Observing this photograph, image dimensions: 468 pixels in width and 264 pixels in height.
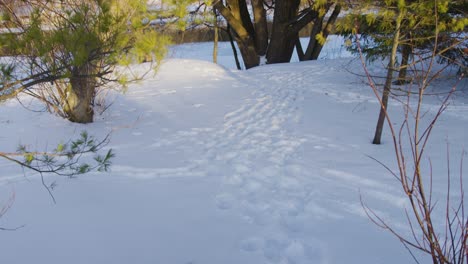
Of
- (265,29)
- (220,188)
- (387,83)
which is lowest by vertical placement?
(220,188)

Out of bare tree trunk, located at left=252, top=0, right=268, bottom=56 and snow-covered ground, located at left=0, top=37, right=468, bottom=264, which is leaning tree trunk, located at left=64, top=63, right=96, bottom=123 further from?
bare tree trunk, located at left=252, top=0, right=268, bottom=56

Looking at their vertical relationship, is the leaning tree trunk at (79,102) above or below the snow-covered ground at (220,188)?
above

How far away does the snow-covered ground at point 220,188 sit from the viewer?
2340 mm

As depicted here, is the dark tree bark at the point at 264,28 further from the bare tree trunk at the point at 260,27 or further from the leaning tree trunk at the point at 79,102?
the leaning tree trunk at the point at 79,102

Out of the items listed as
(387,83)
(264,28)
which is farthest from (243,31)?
(387,83)

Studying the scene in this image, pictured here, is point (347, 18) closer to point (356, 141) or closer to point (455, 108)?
point (356, 141)

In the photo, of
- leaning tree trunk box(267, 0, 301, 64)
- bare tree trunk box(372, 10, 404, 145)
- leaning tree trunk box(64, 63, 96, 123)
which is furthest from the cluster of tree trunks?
bare tree trunk box(372, 10, 404, 145)

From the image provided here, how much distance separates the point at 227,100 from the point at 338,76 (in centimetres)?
318

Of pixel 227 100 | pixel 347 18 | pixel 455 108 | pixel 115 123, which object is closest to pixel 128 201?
pixel 115 123

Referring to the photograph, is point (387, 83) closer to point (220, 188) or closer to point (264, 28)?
point (220, 188)

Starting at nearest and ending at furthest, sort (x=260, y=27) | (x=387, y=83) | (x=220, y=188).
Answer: (x=220, y=188) < (x=387, y=83) < (x=260, y=27)

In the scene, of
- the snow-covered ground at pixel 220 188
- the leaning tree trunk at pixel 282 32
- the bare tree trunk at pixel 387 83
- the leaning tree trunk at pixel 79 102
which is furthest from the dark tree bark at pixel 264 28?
the bare tree trunk at pixel 387 83

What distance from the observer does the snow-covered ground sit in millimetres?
2340

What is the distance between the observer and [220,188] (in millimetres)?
3215
